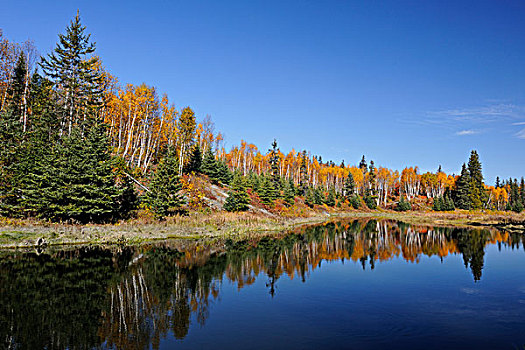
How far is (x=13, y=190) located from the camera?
89.8ft

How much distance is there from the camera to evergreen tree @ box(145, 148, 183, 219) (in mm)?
35000

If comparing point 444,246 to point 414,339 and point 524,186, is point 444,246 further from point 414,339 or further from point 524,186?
point 524,186

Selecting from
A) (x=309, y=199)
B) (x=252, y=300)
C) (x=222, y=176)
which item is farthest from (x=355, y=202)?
(x=252, y=300)

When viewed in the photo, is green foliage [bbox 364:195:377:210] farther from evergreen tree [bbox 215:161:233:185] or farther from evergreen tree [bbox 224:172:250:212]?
evergreen tree [bbox 224:172:250:212]

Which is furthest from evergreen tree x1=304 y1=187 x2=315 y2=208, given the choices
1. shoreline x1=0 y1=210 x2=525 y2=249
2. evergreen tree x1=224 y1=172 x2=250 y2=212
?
evergreen tree x1=224 y1=172 x2=250 y2=212

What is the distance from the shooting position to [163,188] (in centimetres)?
3544

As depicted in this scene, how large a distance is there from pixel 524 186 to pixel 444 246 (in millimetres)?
133017

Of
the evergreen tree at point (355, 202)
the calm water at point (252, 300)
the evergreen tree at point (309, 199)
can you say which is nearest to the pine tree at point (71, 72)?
the calm water at point (252, 300)

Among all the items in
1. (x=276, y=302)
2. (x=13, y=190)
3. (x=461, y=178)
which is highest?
(x=461, y=178)

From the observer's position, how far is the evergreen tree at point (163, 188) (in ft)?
115

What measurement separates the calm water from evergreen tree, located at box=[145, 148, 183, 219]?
30.1 feet

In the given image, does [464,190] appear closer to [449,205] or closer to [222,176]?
[449,205]

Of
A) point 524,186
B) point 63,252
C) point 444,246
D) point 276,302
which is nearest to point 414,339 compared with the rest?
point 276,302

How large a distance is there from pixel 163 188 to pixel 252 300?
23423 millimetres
